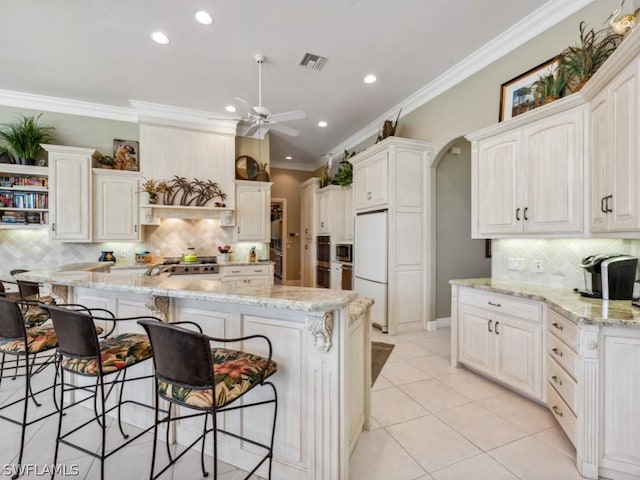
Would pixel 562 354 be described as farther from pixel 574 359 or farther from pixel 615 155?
pixel 615 155

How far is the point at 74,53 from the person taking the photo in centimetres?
331

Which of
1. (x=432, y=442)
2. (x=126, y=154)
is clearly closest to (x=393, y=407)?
(x=432, y=442)

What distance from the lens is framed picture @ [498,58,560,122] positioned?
2742 millimetres

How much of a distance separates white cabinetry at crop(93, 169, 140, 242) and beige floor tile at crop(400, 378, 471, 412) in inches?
172

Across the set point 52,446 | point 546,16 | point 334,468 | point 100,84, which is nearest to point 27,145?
point 100,84

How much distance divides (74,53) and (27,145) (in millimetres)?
1709

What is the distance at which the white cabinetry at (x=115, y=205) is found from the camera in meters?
4.43

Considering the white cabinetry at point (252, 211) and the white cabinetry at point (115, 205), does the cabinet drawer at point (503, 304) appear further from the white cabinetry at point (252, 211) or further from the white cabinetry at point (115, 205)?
the white cabinetry at point (115, 205)

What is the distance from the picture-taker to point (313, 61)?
3.44 meters

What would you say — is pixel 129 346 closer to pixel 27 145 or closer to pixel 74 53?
pixel 74 53

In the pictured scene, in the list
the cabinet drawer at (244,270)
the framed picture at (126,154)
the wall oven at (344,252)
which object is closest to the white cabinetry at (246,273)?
the cabinet drawer at (244,270)

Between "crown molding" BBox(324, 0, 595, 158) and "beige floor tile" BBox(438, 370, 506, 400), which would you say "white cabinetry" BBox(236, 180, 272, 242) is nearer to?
"crown molding" BBox(324, 0, 595, 158)

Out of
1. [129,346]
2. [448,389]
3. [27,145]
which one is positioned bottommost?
[448,389]

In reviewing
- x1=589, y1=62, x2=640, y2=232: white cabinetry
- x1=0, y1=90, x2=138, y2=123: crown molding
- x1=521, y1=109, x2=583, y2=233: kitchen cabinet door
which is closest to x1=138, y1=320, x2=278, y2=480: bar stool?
x1=589, y1=62, x2=640, y2=232: white cabinetry
